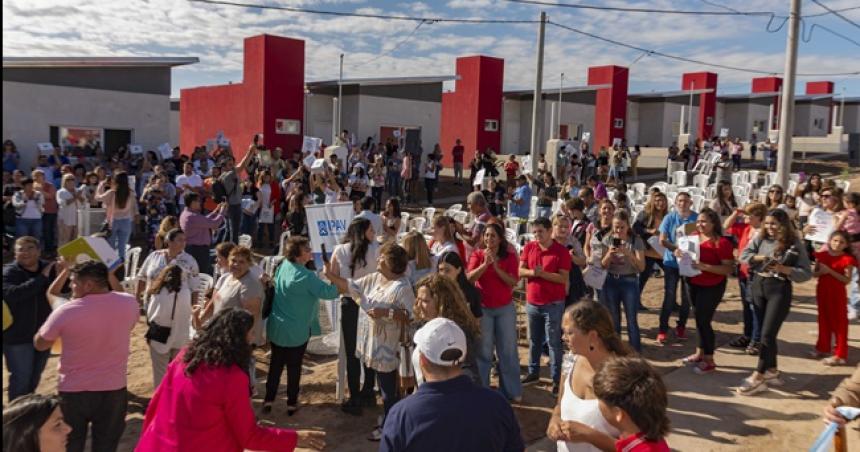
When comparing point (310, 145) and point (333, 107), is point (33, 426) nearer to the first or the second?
point (310, 145)

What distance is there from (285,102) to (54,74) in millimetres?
7205

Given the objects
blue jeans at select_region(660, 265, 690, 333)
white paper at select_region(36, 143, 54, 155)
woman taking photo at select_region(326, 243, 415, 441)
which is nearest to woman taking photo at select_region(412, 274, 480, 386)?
woman taking photo at select_region(326, 243, 415, 441)

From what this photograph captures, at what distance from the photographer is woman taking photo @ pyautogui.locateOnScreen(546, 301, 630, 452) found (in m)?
3.15

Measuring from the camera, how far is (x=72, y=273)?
4.34 meters

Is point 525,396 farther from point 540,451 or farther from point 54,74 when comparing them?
point 54,74

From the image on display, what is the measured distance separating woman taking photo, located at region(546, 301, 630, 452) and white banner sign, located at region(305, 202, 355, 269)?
3661mm

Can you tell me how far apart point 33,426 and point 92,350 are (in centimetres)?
156

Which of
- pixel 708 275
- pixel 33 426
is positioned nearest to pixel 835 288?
pixel 708 275

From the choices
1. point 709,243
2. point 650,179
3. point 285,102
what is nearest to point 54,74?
point 285,102

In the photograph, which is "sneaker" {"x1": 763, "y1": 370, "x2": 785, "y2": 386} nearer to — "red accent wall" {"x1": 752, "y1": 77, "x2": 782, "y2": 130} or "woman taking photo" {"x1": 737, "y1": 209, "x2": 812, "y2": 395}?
"woman taking photo" {"x1": 737, "y1": 209, "x2": 812, "y2": 395}

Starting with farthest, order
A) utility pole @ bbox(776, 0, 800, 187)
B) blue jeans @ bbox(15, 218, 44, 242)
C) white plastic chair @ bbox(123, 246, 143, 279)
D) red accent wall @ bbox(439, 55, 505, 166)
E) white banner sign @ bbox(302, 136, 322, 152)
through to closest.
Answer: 1. red accent wall @ bbox(439, 55, 505, 166)
2. white banner sign @ bbox(302, 136, 322, 152)
3. utility pole @ bbox(776, 0, 800, 187)
4. blue jeans @ bbox(15, 218, 44, 242)
5. white plastic chair @ bbox(123, 246, 143, 279)

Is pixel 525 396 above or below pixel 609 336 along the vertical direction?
below

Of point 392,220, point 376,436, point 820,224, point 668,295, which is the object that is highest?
point 820,224

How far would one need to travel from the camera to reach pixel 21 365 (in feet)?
16.8
